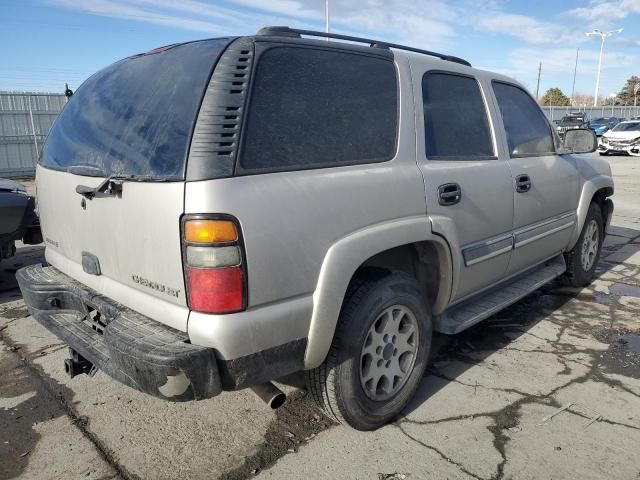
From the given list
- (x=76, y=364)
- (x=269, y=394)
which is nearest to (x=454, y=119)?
(x=269, y=394)

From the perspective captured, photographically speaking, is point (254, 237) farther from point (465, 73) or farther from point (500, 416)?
point (465, 73)

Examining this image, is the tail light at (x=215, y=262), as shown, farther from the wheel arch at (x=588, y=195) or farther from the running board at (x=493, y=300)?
the wheel arch at (x=588, y=195)

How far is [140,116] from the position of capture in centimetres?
230

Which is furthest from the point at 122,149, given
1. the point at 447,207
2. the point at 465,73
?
the point at 465,73

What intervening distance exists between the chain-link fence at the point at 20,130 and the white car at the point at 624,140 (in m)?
21.8

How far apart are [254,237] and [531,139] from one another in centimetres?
281

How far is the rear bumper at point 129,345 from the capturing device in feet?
6.36

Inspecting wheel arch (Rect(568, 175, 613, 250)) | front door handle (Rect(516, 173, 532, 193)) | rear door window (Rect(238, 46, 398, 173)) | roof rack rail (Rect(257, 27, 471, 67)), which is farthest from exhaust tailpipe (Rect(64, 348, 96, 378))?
wheel arch (Rect(568, 175, 613, 250))

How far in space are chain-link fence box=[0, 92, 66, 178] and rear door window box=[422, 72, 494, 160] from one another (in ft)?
Answer: 49.2

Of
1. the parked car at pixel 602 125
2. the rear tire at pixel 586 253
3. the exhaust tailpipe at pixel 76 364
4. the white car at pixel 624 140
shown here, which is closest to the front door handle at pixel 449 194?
the exhaust tailpipe at pixel 76 364

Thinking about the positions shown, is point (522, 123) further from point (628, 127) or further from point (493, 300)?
point (628, 127)

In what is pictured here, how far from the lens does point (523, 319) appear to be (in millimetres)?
4262

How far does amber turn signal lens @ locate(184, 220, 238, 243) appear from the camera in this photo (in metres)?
1.93

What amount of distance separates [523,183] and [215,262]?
8.18ft
